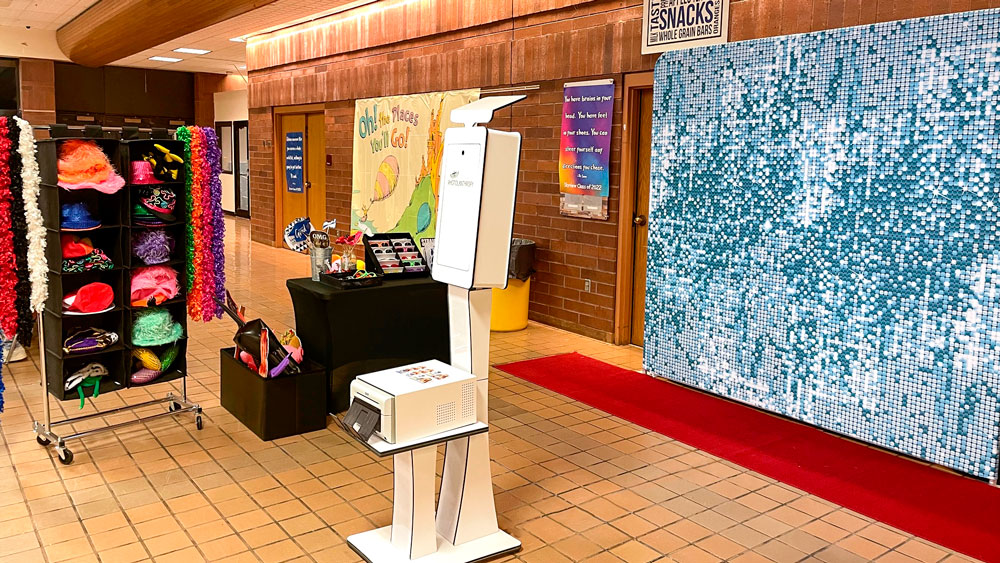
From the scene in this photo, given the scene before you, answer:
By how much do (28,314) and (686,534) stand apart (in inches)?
137

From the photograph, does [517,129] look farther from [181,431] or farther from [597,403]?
[181,431]

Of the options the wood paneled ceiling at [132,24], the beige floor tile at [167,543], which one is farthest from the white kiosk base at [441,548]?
the wood paneled ceiling at [132,24]

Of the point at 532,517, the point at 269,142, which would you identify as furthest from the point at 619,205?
the point at 269,142

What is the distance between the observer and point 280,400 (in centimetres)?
458

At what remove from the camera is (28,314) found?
4090 mm

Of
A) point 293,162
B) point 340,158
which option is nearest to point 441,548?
point 340,158

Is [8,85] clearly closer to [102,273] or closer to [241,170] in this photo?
[241,170]

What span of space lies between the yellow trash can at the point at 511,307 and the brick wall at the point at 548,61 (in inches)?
12.7

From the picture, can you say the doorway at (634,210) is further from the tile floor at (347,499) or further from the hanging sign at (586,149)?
the tile floor at (347,499)

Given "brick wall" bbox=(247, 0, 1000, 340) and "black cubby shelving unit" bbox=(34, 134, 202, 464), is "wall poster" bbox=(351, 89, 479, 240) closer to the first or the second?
"brick wall" bbox=(247, 0, 1000, 340)

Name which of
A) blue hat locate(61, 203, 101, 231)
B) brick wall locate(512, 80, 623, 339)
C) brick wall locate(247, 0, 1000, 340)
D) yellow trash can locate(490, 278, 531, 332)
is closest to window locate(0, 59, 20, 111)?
brick wall locate(247, 0, 1000, 340)

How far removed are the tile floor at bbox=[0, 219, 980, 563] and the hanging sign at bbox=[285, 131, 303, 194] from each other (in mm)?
7430

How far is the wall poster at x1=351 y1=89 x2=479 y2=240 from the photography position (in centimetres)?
861

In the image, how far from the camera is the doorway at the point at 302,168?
464 inches
